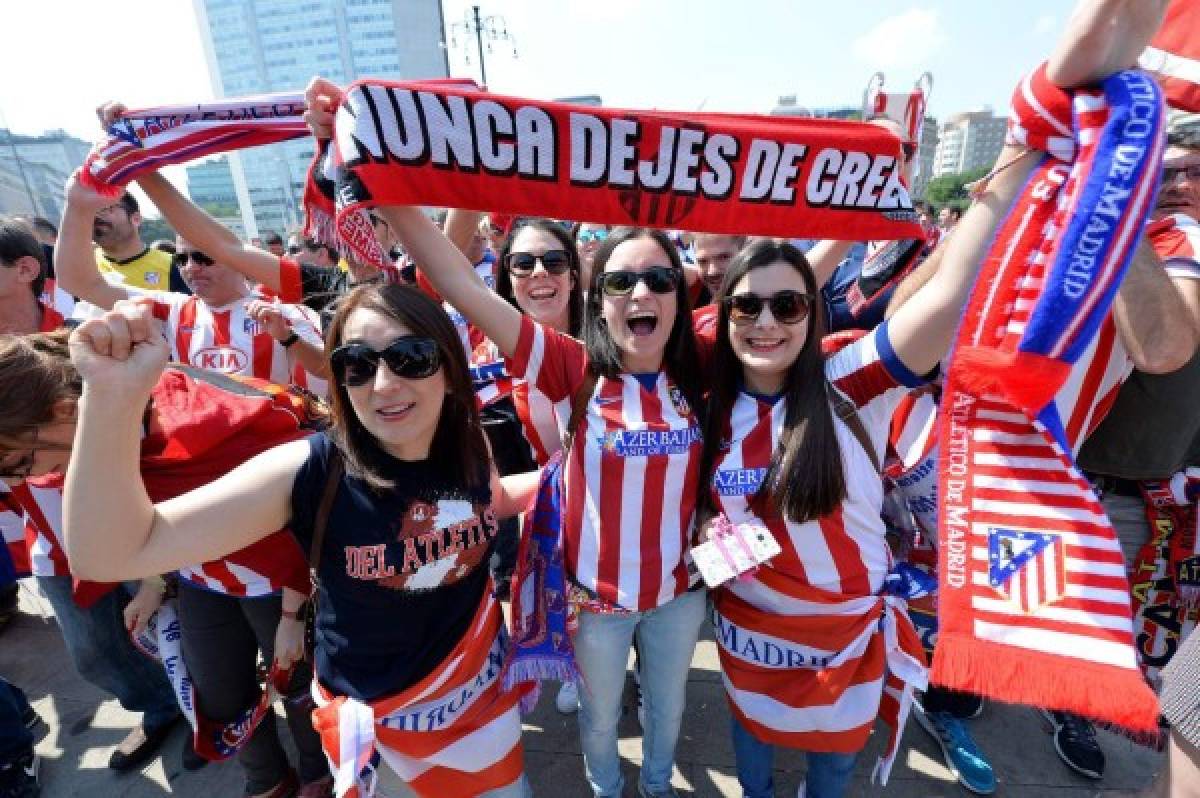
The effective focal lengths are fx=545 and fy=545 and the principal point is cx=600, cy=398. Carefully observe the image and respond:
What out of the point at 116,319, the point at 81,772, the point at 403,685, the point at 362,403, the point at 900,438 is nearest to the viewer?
the point at 116,319

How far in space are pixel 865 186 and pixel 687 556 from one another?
1358 millimetres

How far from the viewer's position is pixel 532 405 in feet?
7.01

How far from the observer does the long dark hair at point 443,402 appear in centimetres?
151

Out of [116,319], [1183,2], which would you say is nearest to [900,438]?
[1183,2]

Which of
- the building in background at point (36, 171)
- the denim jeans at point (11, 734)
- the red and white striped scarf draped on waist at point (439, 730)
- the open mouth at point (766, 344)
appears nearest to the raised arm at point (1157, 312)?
the open mouth at point (766, 344)

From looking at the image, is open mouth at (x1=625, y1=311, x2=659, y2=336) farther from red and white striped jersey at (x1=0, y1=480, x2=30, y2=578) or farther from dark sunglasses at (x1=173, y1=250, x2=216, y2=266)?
red and white striped jersey at (x1=0, y1=480, x2=30, y2=578)

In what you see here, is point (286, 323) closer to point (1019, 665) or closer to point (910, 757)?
point (1019, 665)

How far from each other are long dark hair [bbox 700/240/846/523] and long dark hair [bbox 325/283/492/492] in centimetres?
81

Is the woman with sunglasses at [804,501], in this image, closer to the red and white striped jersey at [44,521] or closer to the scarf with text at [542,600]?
the scarf with text at [542,600]

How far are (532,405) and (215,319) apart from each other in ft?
6.02

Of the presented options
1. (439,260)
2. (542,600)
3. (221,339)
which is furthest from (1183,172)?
(221,339)

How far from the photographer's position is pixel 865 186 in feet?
5.69

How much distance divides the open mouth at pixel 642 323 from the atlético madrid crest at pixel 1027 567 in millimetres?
1099

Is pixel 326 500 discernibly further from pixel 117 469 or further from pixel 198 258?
pixel 198 258
